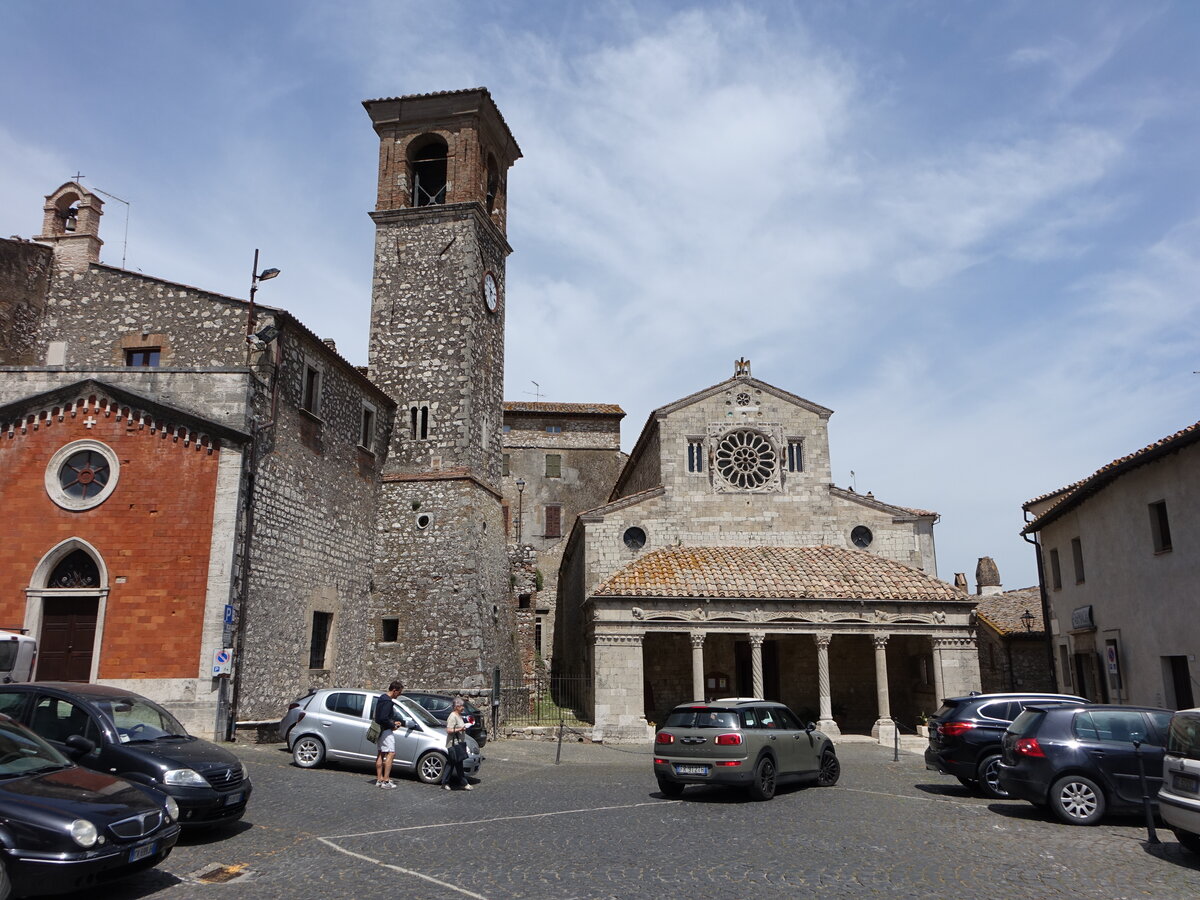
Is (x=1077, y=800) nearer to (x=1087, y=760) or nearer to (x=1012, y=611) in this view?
(x=1087, y=760)

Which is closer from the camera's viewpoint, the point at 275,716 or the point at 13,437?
the point at 13,437

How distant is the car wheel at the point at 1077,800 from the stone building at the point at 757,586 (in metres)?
12.3

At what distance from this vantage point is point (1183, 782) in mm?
8586

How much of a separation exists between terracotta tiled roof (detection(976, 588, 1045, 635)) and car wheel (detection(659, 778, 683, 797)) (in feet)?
63.9

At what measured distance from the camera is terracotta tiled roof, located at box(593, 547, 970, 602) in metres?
23.6

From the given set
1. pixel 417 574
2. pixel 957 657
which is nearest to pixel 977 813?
pixel 957 657

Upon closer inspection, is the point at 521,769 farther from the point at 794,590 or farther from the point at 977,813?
the point at 794,590

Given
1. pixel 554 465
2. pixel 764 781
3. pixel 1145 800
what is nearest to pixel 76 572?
pixel 764 781

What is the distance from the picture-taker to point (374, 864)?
8219 mm

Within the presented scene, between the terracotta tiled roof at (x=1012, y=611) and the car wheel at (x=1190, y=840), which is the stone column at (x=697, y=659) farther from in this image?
the car wheel at (x=1190, y=840)

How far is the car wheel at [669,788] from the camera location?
12.8 meters

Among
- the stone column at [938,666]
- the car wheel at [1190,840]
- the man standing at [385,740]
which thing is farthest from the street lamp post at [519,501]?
the car wheel at [1190,840]

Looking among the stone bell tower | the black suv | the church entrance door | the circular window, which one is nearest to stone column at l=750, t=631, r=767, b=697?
the circular window

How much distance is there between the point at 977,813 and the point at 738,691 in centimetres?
1539
